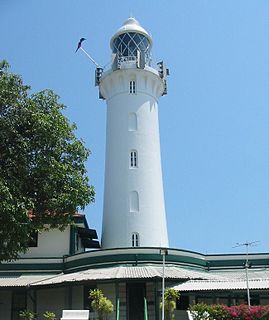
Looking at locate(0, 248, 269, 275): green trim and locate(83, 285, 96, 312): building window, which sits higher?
locate(0, 248, 269, 275): green trim

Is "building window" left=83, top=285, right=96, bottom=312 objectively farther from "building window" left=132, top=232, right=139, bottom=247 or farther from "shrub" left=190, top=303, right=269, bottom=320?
"shrub" left=190, top=303, right=269, bottom=320

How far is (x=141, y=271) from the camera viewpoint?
2602cm

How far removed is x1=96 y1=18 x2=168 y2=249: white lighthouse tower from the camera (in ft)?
106

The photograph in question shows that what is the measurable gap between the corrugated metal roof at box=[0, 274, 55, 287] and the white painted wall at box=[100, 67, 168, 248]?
4.89 metres

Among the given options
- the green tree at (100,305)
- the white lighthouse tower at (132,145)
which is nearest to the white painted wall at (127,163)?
the white lighthouse tower at (132,145)

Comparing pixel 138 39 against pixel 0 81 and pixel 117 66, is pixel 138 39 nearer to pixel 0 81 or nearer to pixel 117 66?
pixel 117 66

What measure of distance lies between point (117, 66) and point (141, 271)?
570 inches

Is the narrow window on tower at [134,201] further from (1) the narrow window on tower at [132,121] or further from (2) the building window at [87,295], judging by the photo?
(2) the building window at [87,295]

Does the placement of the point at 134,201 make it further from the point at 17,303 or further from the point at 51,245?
the point at 17,303

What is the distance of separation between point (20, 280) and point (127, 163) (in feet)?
31.1

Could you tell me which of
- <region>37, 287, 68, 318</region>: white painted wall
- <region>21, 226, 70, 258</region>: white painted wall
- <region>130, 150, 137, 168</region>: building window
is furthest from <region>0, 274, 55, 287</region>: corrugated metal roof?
<region>130, 150, 137, 168</region>: building window

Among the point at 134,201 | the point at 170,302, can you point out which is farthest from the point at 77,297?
the point at 170,302

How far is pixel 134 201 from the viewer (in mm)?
32594

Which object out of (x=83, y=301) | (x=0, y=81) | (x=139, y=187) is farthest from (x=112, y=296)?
(x=0, y=81)
